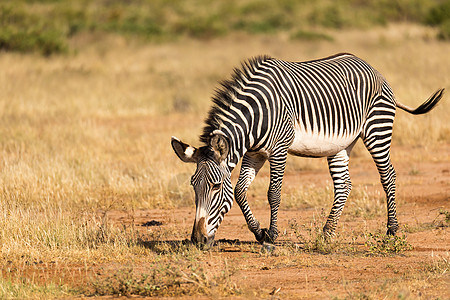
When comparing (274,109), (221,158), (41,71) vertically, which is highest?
(274,109)

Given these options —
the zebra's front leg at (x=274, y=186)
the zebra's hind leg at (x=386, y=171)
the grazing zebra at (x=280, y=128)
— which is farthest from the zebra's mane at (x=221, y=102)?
the zebra's hind leg at (x=386, y=171)

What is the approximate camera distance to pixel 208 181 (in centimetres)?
612

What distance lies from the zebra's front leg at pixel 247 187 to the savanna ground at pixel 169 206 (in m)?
0.26

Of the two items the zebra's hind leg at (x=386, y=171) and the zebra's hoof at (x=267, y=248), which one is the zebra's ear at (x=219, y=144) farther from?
the zebra's hind leg at (x=386, y=171)

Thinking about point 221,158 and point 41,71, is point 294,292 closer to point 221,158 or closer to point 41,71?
point 221,158

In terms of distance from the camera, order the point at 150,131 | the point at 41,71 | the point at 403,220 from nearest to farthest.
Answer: the point at 403,220 < the point at 150,131 < the point at 41,71

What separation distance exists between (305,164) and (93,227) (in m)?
5.53

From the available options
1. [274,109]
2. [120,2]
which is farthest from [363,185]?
[120,2]

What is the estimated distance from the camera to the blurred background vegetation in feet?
83.9

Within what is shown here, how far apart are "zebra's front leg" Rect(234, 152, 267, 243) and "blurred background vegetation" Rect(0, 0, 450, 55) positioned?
720 inches

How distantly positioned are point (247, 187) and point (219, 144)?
3.66 ft

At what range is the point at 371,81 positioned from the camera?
8109 mm

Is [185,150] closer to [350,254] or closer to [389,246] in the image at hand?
[350,254]

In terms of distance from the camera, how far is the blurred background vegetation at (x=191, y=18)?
83.9 feet
